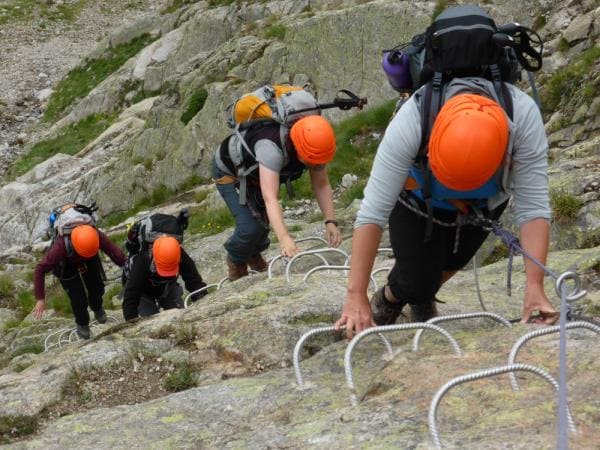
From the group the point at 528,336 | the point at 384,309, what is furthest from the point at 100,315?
the point at 528,336

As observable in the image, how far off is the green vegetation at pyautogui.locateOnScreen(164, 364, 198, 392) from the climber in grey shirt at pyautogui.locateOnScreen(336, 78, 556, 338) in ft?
4.83

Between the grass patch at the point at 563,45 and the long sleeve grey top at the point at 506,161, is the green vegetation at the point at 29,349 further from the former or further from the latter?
the grass patch at the point at 563,45

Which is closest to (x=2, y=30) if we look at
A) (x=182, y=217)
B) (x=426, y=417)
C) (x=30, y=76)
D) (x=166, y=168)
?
(x=30, y=76)

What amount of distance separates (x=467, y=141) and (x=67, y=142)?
3240 cm

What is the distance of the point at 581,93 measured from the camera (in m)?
13.3

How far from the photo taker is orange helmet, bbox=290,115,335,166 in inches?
281

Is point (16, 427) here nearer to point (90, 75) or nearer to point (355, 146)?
point (355, 146)

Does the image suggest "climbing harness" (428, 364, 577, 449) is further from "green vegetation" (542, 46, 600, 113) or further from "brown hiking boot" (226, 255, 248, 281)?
"green vegetation" (542, 46, 600, 113)

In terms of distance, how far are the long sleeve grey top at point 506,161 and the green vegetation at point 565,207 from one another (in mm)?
5043

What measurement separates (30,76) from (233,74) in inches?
1185

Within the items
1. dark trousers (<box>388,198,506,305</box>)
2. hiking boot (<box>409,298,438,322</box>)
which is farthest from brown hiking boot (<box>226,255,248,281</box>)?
dark trousers (<box>388,198,506,305</box>)

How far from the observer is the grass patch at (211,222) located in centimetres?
1779

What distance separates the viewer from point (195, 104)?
23531mm

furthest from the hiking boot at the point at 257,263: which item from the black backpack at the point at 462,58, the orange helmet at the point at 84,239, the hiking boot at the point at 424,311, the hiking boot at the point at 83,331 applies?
the black backpack at the point at 462,58
